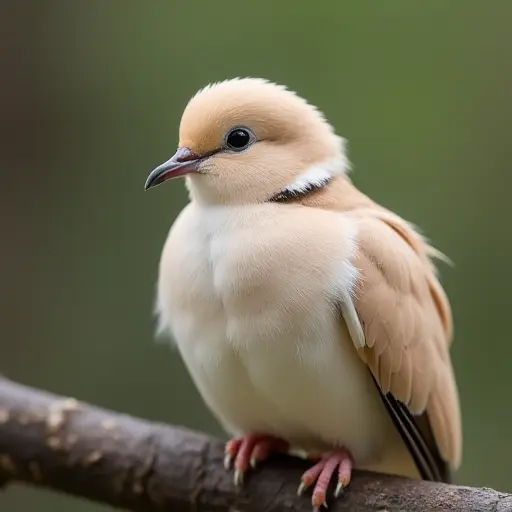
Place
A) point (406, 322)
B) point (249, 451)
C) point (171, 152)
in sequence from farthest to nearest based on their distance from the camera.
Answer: point (171, 152) < point (249, 451) < point (406, 322)

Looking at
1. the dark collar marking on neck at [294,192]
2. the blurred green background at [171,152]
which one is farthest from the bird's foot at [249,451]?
the blurred green background at [171,152]

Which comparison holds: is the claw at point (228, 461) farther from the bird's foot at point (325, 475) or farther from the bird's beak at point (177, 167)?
the bird's beak at point (177, 167)

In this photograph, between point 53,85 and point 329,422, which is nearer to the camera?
point 329,422

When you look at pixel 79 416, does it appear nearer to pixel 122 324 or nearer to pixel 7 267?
pixel 122 324

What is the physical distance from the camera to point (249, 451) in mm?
1573

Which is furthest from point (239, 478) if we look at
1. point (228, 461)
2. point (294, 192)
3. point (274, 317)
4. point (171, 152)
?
point (171, 152)

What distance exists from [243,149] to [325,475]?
0.58 meters

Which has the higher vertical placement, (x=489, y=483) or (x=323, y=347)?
(x=323, y=347)

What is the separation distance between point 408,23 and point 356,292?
1472mm

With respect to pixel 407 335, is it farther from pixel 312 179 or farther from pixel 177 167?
pixel 177 167

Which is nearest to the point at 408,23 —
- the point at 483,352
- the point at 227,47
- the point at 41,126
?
the point at 227,47

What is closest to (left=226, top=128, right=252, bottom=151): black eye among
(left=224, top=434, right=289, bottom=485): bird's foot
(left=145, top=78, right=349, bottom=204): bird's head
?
(left=145, top=78, right=349, bottom=204): bird's head

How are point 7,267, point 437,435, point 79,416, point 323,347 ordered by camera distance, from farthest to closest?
point 7,267
point 79,416
point 437,435
point 323,347

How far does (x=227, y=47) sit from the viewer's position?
8.63 feet
